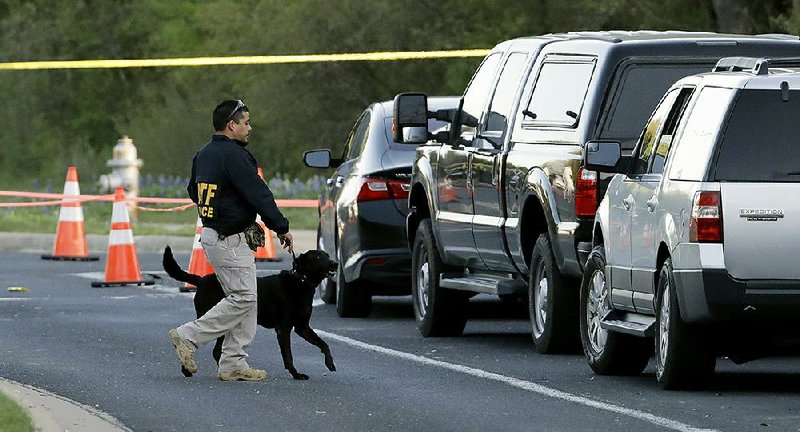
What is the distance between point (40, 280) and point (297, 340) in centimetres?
736

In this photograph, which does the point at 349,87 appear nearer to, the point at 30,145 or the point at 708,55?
the point at 30,145

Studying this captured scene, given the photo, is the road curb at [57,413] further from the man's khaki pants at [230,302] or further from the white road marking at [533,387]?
the white road marking at [533,387]

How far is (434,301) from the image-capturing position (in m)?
17.0

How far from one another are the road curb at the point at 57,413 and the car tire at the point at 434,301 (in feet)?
15.2

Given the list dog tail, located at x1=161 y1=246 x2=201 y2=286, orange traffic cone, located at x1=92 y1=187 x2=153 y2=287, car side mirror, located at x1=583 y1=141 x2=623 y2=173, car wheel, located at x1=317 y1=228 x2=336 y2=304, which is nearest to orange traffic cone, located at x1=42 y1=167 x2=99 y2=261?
orange traffic cone, located at x1=92 y1=187 x2=153 y2=287

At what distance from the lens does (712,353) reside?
41.5ft

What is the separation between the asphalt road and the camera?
11469 millimetres

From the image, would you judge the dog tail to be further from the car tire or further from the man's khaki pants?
the car tire

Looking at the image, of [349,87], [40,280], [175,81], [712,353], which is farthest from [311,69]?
[712,353]

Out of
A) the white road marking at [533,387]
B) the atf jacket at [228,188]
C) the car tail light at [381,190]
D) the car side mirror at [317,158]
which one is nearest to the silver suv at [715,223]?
the white road marking at [533,387]

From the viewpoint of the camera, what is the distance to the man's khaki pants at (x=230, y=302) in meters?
13.6

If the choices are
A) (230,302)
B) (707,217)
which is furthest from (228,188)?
(707,217)

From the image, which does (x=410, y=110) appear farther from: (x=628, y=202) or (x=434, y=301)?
(x=628, y=202)

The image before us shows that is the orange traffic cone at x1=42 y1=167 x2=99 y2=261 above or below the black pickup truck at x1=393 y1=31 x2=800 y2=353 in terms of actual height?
below
